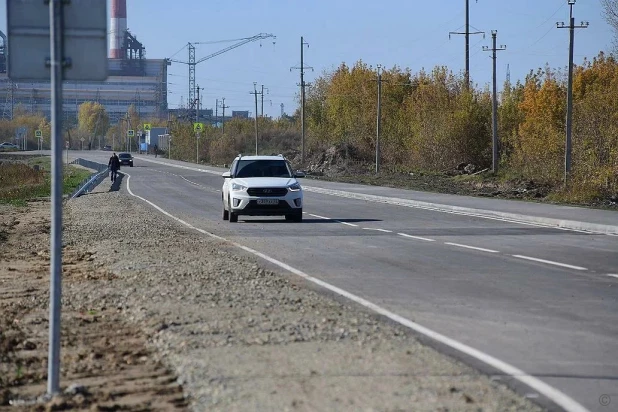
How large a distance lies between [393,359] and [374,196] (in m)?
33.1

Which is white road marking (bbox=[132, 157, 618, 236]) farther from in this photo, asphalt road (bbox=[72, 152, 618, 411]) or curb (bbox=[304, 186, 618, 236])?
asphalt road (bbox=[72, 152, 618, 411])

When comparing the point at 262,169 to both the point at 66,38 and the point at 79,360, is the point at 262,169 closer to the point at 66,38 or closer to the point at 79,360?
→ the point at 79,360

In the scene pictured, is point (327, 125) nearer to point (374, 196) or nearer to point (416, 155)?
point (416, 155)

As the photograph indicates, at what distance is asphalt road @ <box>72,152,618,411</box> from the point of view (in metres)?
8.76

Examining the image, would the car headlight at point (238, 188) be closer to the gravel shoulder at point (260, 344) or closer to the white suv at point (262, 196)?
the white suv at point (262, 196)

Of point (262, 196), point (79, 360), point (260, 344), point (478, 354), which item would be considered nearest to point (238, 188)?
point (262, 196)

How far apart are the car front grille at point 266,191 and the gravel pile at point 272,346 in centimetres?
1041

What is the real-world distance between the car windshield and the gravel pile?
12.1m

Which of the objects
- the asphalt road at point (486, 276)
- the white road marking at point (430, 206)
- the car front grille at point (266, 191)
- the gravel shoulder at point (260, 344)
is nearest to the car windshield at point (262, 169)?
the asphalt road at point (486, 276)

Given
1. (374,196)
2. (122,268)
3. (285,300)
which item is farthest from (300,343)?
(374,196)

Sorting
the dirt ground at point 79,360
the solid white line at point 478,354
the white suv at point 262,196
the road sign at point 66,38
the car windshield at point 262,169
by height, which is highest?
the road sign at point 66,38

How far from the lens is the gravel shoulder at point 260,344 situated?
6926 millimetres

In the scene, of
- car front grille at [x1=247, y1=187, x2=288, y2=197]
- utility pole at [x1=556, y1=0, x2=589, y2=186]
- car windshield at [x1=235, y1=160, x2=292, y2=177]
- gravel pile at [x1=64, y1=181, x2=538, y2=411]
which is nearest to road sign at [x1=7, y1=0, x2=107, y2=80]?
gravel pile at [x1=64, y1=181, x2=538, y2=411]

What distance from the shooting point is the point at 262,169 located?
28344 mm
